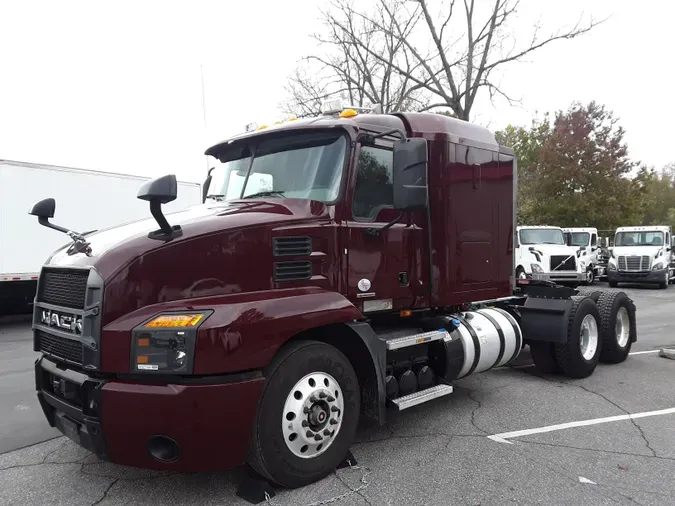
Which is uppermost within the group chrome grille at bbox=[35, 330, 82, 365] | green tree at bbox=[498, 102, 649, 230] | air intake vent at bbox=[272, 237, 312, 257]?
green tree at bbox=[498, 102, 649, 230]

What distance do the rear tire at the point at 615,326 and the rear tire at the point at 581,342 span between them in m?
0.23

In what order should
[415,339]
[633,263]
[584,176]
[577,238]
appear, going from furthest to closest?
[584,176] < [577,238] < [633,263] < [415,339]

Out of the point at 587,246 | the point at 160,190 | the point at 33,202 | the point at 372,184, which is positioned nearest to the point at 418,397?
the point at 372,184

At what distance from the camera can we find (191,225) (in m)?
3.52

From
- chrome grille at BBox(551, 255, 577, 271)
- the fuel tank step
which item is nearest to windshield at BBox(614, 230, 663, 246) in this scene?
chrome grille at BBox(551, 255, 577, 271)

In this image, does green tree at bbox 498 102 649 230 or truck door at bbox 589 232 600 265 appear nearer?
truck door at bbox 589 232 600 265

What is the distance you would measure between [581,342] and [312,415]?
4.40 meters

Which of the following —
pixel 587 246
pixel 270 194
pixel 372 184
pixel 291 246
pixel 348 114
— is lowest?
pixel 587 246

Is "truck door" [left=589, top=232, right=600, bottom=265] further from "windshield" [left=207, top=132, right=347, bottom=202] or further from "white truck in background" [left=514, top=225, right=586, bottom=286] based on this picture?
"windshield" [left=207, top=132, right=347, bottom=202]

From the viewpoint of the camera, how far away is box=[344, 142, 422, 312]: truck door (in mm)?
4242

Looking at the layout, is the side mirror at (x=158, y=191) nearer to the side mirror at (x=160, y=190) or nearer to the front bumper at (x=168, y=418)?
the side mirror at (x=160, y=190)

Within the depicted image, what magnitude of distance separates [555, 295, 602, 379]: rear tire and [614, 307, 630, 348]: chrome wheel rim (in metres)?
0.59

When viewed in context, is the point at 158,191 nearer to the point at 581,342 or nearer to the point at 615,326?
the point at 581,342

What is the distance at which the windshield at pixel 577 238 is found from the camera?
872 inches
